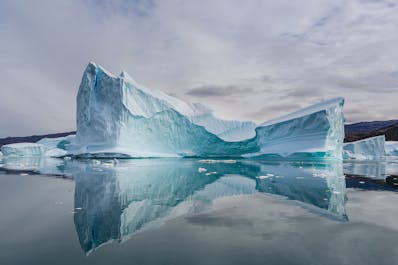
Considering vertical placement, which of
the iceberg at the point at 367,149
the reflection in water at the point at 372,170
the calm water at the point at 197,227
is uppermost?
the iceberg at the point at 367,149

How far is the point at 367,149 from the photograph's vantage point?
27062 mm

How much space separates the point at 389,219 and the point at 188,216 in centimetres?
279

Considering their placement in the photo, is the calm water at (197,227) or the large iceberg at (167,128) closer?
the calm water at (197,227)

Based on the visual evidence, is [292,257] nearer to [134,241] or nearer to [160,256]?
[160,256]

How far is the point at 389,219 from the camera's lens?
409cm

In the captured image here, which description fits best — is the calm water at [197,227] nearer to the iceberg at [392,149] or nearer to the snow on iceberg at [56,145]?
the snow on iceberg at [56,145]

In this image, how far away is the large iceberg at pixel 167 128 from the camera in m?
17.9

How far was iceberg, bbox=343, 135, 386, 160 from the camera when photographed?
26062 millimetres

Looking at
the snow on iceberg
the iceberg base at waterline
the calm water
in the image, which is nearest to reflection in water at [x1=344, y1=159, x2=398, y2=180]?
the calm water

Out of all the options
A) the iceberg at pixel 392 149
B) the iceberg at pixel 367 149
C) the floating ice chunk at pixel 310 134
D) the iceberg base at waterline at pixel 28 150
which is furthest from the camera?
the iceberg at pixel 392 149

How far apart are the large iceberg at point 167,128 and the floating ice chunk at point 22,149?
885 centimetres

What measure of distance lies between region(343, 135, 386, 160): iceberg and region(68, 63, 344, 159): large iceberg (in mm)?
8723

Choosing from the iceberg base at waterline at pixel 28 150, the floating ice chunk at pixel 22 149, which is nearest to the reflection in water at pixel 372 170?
the iceberg base at waterline at pixel 28 150

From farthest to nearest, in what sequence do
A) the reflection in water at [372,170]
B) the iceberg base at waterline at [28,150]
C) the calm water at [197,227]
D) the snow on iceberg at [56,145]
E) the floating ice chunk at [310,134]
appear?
the snow on iceberg at [56,145]
the iceberg base at waterline at [28,150]
the floating ice chunk at [310,134]
the reflection in water at [372,170]
the calm water at [197,227]
